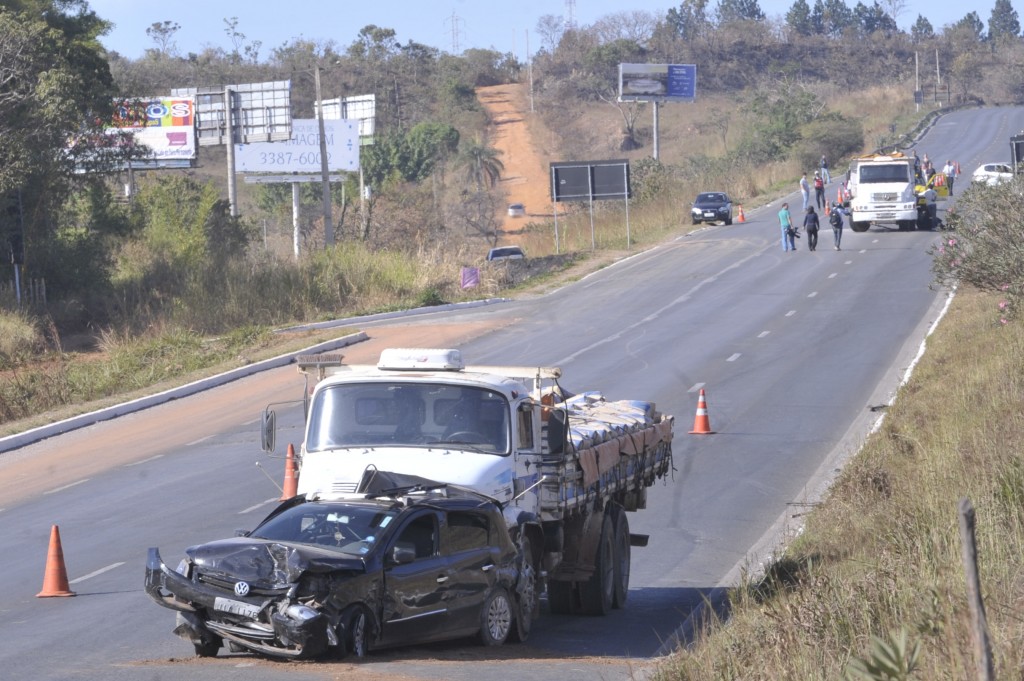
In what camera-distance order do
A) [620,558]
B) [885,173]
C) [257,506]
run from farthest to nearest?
[885,173] → [257,506] → [620,558]

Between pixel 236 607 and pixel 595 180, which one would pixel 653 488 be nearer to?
pixel 236 607

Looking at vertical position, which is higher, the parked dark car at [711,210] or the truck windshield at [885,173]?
the truck windshield at [885,173]

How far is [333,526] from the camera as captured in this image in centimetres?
937

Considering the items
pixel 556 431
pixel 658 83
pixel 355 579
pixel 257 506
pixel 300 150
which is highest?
pixel 658 83

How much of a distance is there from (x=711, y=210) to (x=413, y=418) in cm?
4574

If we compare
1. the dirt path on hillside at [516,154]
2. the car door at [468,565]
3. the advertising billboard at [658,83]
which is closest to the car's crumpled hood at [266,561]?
the car door at [468,565]

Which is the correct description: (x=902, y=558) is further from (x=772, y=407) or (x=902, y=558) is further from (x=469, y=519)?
(x=772, y=407)

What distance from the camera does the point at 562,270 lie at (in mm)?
44938

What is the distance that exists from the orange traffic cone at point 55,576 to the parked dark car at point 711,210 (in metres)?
44.9

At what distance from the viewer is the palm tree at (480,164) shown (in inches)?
4053

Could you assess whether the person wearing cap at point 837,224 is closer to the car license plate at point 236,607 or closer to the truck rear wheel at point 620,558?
the truck rear wheel at point 620,558

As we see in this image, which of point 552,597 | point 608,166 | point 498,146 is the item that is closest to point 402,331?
point 608,166

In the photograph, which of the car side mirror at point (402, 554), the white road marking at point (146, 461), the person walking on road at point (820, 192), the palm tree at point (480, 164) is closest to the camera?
the car side mirror at point (402, 554)

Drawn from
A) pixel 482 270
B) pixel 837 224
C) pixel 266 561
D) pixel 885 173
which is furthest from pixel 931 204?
pixel 266 561
